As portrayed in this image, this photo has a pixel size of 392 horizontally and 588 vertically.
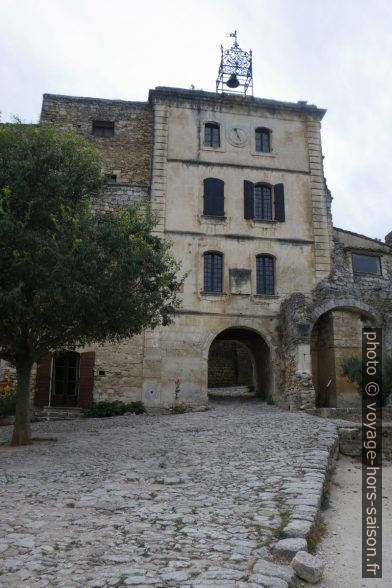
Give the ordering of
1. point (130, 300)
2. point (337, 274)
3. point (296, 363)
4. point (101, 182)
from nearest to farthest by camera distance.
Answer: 1. point (130, 300)
2. point (101, 182)
3. point (296, 363)
4. point (337, 274)

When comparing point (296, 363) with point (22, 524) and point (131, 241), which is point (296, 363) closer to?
point (131, 241)

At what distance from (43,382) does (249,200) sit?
11.1m

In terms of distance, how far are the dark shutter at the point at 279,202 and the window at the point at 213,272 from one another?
3.13 meters

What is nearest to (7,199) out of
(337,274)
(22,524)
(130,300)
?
(130,300)

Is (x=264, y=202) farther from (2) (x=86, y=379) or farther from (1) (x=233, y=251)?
(2) (x=86, y=379)

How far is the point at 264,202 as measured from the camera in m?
21.4

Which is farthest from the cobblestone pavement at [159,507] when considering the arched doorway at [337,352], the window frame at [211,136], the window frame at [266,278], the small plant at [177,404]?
the window frame at [211,136]

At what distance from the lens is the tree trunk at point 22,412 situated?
1130 cm

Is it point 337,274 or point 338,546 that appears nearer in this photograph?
point 338,546

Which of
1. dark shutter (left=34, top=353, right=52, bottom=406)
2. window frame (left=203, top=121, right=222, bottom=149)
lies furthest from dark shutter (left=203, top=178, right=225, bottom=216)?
dark shutter (left=34, top=353, right=52, bottom=406)

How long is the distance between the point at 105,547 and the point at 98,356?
14.3 meters

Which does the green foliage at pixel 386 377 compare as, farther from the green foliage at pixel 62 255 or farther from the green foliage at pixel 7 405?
the green foliage at pixel 7 405

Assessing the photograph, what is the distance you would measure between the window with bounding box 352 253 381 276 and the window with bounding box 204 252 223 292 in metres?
6.13

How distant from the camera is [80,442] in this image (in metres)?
11.4
